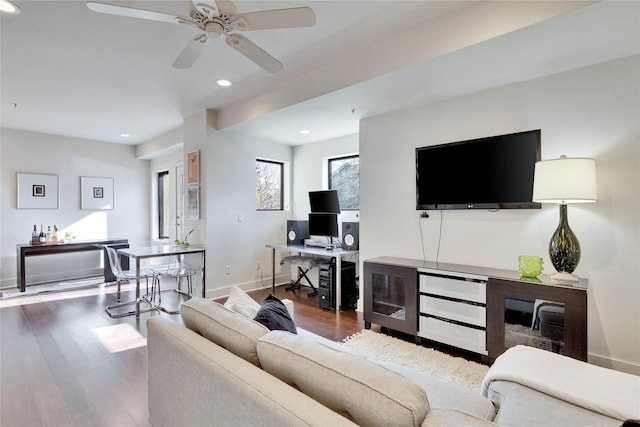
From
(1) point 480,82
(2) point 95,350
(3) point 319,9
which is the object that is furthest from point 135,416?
(1) point 480,82

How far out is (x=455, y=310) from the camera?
8.89ft

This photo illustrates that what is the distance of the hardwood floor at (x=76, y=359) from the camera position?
1.95m

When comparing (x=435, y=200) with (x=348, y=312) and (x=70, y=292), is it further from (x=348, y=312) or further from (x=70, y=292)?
(x=70, y=292)

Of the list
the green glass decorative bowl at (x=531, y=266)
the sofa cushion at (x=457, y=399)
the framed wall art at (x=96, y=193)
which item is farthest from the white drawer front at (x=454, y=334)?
the framed wall art at (x=96, y=193)

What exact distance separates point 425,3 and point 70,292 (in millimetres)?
5806

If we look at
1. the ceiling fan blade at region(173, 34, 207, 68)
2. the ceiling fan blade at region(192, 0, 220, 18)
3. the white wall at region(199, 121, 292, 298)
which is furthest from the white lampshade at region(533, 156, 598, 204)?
the white wall at region(199, 121, 292, 298)

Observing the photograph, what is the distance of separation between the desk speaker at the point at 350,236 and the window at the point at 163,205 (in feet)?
13.6

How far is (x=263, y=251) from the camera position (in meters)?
5.13

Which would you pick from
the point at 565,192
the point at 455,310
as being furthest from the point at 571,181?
the point at 455,310

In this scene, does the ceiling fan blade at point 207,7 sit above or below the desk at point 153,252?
above

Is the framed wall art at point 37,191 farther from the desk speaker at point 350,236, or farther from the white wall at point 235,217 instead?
the desk speaker at point 350,236

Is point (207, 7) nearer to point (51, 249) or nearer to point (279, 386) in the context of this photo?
point (279, 386)

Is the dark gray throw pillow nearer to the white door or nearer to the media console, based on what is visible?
the media console

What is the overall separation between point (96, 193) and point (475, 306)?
21.8 ft
